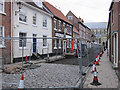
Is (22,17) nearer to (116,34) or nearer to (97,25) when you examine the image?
(116,34)

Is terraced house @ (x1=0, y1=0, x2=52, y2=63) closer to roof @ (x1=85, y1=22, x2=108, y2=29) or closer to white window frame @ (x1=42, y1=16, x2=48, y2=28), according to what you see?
white window frame @ (x1=42, y1=16, x2=48, y2=28)

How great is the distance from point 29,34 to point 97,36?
78.2 metres

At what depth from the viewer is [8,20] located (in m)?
13.8

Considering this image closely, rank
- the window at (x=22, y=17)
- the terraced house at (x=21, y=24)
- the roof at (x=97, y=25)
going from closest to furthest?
the terraced house at (x=21, y=24), the window at (x=22, y=17), the roof at (x=97, y=25)

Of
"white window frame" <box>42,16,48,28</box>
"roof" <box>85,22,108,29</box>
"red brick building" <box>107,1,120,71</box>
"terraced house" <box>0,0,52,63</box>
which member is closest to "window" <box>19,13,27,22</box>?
"terraced house" <box>0,0,52,63</box>

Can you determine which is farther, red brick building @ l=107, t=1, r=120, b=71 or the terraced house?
red brick building @ l=107, t=1, r=120, b=71

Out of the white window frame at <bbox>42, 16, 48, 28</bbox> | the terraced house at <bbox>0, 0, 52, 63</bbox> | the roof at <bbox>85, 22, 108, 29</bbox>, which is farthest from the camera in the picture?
the roof at <bbox>85, 22, 108, 29</bbox>

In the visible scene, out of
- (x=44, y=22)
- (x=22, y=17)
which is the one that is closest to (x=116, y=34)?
(x=22, y=17)

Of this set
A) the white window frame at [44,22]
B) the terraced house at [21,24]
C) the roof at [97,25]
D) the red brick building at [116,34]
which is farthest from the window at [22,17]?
the roof at [97,25]

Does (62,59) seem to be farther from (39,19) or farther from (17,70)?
(39,19)

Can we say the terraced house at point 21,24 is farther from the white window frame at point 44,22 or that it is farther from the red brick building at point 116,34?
the red brick building at point 116,34

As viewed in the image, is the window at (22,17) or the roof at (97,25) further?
the roof at (97,25)

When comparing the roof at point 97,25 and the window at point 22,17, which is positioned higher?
the roof at point 97,25

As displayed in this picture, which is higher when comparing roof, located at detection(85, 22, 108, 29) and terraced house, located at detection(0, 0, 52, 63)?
roof, located at detection(85, 22, 108, 29)
